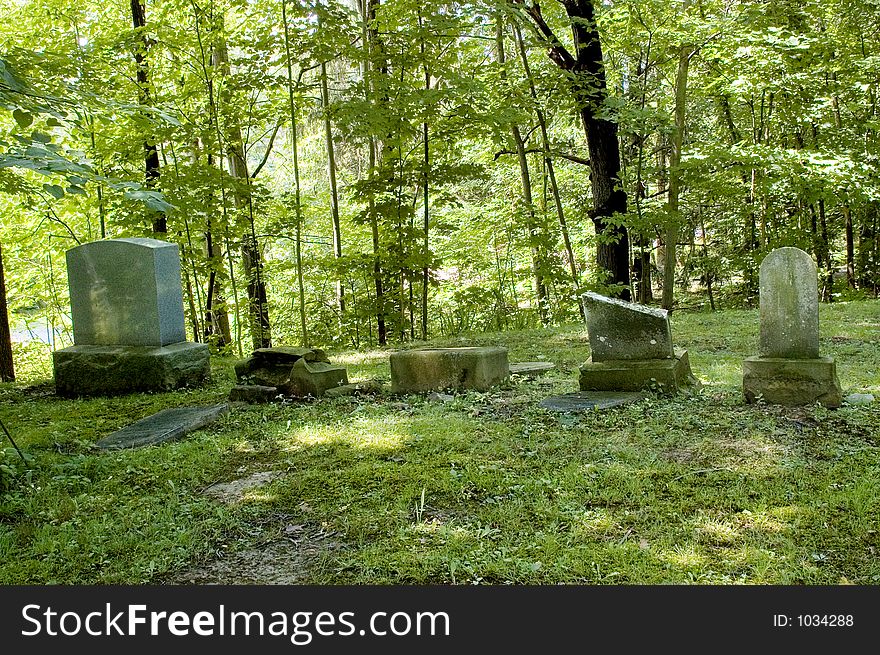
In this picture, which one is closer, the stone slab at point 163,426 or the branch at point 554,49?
the stone slab at point 163,426

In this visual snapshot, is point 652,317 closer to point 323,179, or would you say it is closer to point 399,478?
point 399,478

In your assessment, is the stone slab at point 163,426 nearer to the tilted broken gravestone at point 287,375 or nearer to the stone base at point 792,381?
the tilted broken gravestone at point 287,375

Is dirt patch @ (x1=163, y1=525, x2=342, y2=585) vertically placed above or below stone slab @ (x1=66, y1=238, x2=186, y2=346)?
below

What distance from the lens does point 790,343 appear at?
17.5 feet

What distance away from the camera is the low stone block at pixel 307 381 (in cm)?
646

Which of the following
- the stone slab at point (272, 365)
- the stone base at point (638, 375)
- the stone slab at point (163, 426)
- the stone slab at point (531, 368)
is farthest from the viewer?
the stone slab at point (531, 368)

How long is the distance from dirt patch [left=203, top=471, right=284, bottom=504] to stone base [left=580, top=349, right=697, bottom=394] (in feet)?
9.82

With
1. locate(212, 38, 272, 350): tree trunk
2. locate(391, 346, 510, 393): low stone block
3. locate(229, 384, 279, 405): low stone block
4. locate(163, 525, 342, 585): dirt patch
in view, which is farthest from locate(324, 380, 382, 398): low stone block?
locate(212, 38, 272, 350): tree trunk

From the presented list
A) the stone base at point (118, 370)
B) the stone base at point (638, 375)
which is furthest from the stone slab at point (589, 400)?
the stone base at point (118, 370)

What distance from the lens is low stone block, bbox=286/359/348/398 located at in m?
6.46

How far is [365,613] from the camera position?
101 inches

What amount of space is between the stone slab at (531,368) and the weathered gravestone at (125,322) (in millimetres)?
3457

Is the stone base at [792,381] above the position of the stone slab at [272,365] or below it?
below

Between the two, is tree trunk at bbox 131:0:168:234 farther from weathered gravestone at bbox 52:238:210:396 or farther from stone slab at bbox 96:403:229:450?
stone slab at bbox 96:403:229:450
